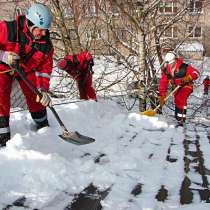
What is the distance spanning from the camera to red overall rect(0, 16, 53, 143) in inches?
184

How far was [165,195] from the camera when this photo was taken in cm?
346

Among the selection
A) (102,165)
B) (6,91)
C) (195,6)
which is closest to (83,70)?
(6,91)

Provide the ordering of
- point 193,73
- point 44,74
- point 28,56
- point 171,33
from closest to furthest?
point 28,56, point 44,74, point 193,73, point 171,33

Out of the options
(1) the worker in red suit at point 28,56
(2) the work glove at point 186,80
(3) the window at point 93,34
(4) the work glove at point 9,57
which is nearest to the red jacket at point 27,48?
(1) the worker in red suit at point 28,56

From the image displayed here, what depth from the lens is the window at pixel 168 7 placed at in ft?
42.5

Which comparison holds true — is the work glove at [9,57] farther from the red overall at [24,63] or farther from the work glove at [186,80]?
the work glove at [186,80]

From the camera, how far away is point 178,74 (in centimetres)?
902

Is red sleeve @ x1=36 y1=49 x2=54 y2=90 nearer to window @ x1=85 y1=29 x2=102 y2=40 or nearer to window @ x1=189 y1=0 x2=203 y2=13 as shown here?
window @ x1=189 y1=0 x2=203 y2=13

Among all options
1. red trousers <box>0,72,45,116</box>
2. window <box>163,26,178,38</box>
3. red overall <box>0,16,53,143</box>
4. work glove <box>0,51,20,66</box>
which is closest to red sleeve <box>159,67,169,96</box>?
red overall <box>0,16,53,143</box>

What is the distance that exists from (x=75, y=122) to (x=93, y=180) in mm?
2379

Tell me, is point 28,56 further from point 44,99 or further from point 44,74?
point 44,99

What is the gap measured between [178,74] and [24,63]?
4701 millimetres

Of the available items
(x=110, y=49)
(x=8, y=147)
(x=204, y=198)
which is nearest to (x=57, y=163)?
(x=8, y=147)

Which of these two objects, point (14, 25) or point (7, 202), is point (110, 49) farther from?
point (7, 202)
